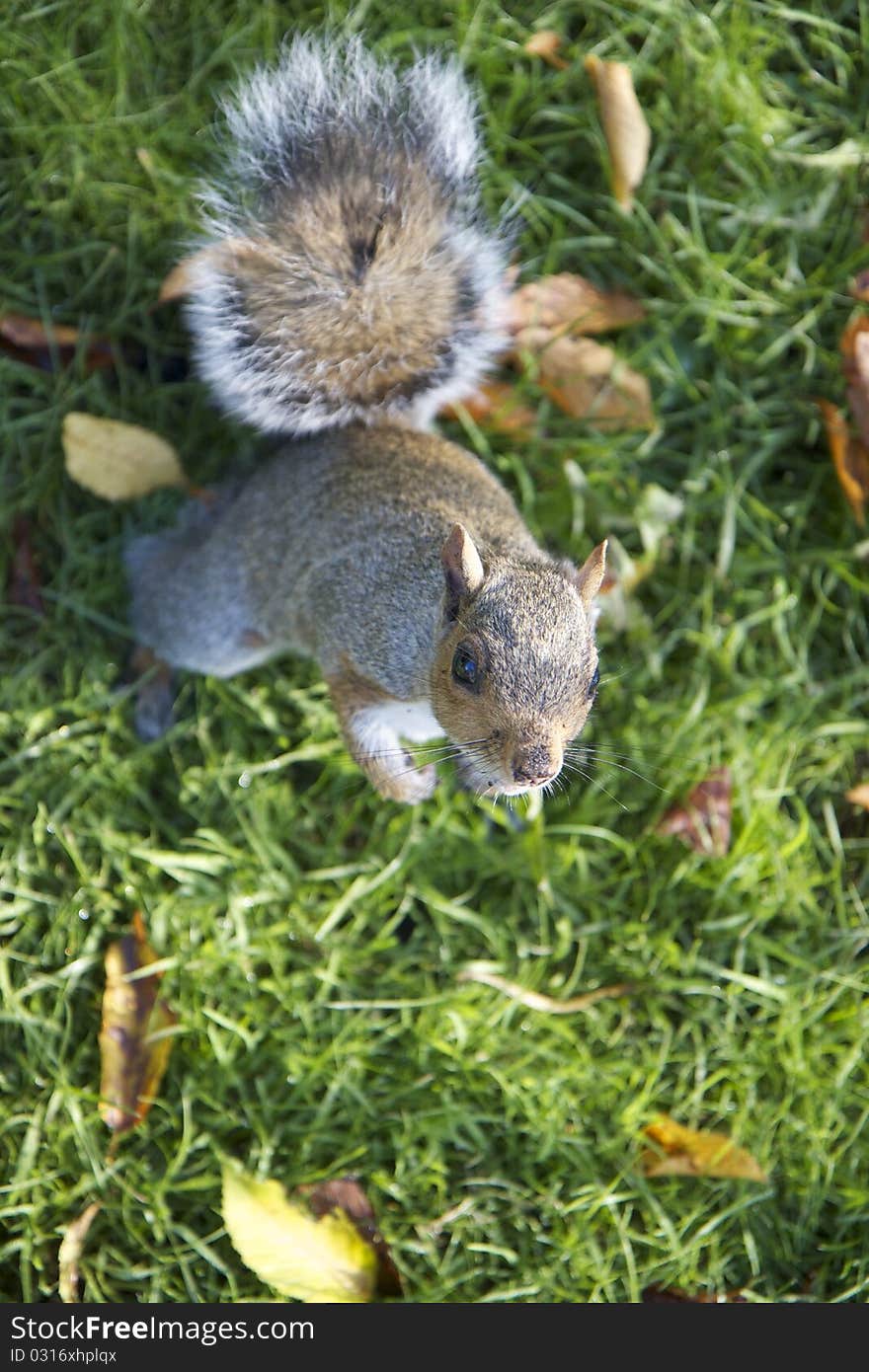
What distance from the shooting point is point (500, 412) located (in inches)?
94.0

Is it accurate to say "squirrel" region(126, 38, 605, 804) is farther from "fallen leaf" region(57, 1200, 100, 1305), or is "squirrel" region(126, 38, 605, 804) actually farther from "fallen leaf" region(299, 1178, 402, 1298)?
"fallen leaf" region(57, 1200, 100, 1305)

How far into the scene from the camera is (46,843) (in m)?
2.29

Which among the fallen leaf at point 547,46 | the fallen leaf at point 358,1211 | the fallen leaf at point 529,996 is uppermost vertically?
the fallen leaf at point 547,46

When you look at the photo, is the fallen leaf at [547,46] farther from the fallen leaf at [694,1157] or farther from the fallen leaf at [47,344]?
the fallen leaf at [694,1157]

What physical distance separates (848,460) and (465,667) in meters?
1.22

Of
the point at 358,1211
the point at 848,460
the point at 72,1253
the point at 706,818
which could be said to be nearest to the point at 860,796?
the point at 706,818

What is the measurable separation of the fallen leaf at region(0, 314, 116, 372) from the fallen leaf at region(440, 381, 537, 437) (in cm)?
70

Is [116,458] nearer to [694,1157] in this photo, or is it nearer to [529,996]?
[529,996]

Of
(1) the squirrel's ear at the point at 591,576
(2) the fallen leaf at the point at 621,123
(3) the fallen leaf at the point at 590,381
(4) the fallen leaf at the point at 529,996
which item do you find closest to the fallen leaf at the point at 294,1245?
(4) the fallen leaf at the point at 529,996

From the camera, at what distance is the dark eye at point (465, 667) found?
5.30 ft

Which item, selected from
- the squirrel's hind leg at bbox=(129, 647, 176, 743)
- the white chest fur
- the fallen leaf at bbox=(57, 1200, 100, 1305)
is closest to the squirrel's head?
the white chest fur

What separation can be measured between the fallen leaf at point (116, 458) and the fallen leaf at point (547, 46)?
3.56ft

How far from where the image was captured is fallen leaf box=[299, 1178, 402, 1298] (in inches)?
85.0

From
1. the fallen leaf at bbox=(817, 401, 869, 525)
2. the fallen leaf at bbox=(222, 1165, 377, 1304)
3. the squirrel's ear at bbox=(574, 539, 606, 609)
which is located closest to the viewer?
the squirrel's ear at bbox=(574, 539, 606, 609)
